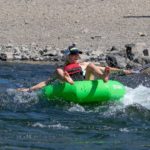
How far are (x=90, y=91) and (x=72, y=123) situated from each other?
5.65ft

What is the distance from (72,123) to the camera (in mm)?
12578

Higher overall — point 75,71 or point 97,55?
point 97,55

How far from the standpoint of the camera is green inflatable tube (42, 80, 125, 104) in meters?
14.2

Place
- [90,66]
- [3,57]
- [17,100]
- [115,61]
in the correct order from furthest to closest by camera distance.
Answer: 1. [3,57]
2. [115,61]
3. [17,100]
4. [90,66]

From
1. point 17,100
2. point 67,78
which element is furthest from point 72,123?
point 17,100

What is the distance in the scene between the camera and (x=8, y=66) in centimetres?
2195

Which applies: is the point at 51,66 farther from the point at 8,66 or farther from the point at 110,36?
the point at 110,36

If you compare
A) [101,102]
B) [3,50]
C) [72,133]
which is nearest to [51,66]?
[3,50]

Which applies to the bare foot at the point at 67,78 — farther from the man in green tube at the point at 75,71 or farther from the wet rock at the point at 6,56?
the wet rock at the point at 6,56

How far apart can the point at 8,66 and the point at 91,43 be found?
15.8 feet

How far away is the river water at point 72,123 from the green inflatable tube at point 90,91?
0.14 m

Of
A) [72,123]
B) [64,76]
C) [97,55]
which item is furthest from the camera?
[97,55]

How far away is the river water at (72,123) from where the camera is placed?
36.0ft

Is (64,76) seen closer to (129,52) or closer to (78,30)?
(129,52)
